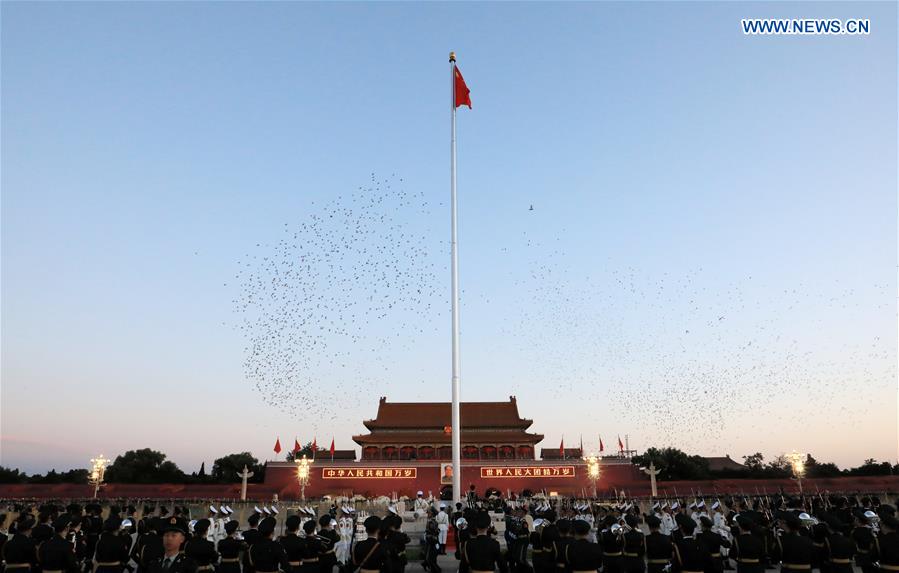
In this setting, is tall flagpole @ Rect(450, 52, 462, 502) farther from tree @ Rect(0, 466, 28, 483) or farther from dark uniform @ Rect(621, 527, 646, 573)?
tree @ Rect(0, 466, 28, 483)

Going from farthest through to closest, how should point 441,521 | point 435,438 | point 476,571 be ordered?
point 435,438 → point 441,521 → point 476,571

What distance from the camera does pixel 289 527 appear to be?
7359mm

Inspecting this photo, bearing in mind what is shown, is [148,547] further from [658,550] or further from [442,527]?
[442,527]

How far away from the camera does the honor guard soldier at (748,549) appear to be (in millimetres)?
7531

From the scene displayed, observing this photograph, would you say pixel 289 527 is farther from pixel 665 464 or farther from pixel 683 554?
pixel 665 464

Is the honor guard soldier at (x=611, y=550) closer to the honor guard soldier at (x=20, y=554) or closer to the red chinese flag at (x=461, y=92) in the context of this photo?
the honor guard soldier at (x=20, y=554)

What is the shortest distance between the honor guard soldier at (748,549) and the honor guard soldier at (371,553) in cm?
475

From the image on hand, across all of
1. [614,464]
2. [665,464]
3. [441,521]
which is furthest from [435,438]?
[441,521]

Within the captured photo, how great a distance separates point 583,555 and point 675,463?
149ft

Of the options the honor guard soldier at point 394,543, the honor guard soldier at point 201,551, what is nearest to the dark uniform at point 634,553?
the honor guard soldier at point 394,543

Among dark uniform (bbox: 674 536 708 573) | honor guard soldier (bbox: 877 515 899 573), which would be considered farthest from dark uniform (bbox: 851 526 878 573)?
dark uniform (bbox: 674 536 708 573)

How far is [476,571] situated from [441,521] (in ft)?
27.2

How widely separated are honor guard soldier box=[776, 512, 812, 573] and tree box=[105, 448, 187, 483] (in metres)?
43.8

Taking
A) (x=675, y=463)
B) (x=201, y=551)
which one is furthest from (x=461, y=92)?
(x=675, y=463)
